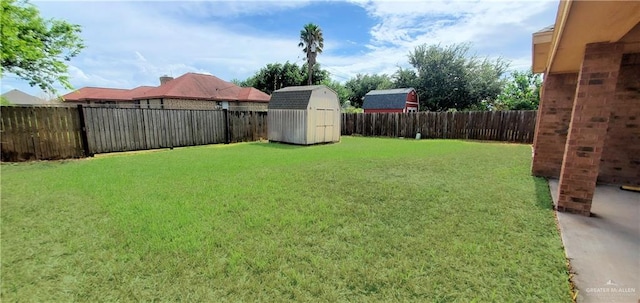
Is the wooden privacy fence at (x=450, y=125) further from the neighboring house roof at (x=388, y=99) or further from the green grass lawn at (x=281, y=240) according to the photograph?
the green grass lawn at (x=281, y=240)

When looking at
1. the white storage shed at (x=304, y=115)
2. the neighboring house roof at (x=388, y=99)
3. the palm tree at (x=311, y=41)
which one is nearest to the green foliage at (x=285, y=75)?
the palm tree at (x=311, y=41)

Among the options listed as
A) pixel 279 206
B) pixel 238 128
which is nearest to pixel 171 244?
pixel 279 206

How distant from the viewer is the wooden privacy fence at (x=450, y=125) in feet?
43.4

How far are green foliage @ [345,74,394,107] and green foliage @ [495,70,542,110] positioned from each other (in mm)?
12366

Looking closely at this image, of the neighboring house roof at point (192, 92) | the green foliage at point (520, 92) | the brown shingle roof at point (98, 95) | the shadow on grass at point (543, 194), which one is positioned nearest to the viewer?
the shadow on grass at point (543, 194)

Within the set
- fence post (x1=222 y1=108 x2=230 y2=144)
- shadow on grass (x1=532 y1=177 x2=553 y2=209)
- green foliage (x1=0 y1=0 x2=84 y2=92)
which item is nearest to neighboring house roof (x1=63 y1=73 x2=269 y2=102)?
green foliage (x1=0 y1=0 x2=84 y2=92)

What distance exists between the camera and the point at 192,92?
21.4 meters

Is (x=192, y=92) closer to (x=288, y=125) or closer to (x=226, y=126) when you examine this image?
(x=226, y=126)

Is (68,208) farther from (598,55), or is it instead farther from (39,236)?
(598,55)

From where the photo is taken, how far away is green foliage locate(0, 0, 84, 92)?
8.98 meters

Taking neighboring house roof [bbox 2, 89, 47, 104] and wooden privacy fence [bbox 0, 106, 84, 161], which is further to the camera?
neighboring house roof [bbox 2, 89, 47, 104]

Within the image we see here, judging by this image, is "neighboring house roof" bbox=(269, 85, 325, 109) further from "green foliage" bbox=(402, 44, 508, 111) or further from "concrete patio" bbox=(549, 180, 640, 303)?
"green foliage" bbox=(402, 44, 508, 111)

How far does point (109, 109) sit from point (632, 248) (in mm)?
13078

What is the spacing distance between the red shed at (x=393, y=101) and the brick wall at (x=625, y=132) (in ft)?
67.5
